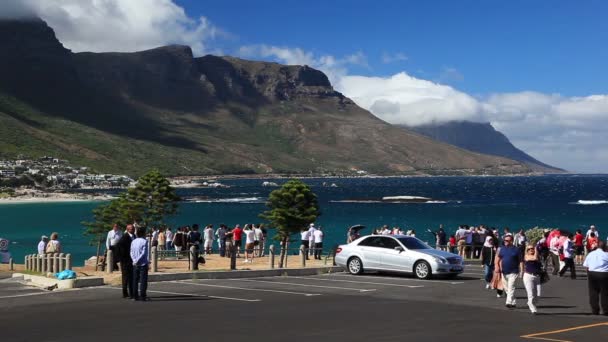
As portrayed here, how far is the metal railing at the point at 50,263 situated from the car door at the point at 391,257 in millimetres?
9896

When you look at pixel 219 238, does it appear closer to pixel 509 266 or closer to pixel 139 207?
pixel 139 207

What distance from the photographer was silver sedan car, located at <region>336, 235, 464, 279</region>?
26.2 metres

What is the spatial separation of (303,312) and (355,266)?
10368 mm

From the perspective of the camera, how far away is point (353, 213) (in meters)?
125

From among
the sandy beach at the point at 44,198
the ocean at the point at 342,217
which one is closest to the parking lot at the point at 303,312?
the ocean at the point at 342,217

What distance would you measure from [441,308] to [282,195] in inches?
869

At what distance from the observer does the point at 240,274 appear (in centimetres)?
2680

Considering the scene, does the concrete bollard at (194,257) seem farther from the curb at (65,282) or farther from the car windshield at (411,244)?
the car windshield at (411,244)

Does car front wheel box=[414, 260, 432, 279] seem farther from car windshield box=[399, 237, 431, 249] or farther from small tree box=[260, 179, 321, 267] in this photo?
small tree box=[260, 179, 321, 267]

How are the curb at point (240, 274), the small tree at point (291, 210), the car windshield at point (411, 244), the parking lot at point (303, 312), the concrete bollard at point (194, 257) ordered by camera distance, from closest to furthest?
the parking lot at point (303, 312)
the curb at point (240, 274)
the car windshield at point (411, 244)
the concrete bollard at point (194, 257)
the small tree at point (291, 210)

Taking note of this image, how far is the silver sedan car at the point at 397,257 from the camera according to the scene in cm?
2616

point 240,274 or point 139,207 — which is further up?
point 139,207

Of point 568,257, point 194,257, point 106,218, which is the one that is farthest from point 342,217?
point 194,257

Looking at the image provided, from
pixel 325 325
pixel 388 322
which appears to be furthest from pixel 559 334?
pixel 325 325
